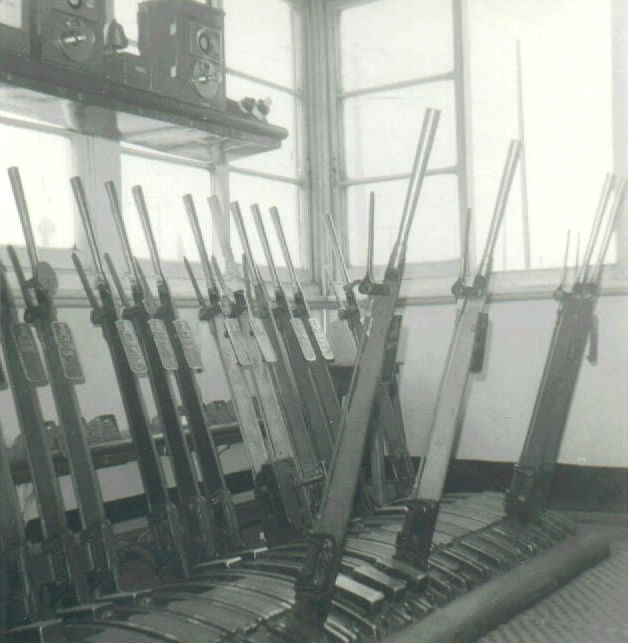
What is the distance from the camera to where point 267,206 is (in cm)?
495

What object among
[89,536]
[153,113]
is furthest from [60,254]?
[89,536]

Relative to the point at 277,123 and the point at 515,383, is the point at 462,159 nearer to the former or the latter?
the point at 277,123

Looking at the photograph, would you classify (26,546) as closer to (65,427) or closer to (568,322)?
(65,427)

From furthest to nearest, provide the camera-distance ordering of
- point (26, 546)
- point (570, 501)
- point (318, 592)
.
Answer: point (570, 501) → point (26, 546) → point (318, 592)

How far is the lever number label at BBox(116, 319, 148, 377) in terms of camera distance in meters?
2.53

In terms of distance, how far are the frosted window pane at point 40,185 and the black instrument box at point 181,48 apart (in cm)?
103

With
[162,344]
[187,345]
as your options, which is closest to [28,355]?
[162,344]

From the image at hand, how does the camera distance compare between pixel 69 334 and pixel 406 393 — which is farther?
pixel 406 393

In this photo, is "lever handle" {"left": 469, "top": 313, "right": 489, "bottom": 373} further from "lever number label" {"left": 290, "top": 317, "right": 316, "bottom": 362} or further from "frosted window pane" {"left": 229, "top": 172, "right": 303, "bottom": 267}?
"frosted window pane" {"left": 229, "top": 172, "right": 303, "bottom": 267}

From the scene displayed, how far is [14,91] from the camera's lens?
2291mm

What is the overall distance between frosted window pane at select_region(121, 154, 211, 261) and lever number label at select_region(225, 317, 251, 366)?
4.27 ft

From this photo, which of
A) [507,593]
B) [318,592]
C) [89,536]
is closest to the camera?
[318,592]

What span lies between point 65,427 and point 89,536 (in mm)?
301

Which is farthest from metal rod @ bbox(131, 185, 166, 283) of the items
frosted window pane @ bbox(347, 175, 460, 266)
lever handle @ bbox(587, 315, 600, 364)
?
frosted window pane @ bbox(347, 175, 460, 266)
